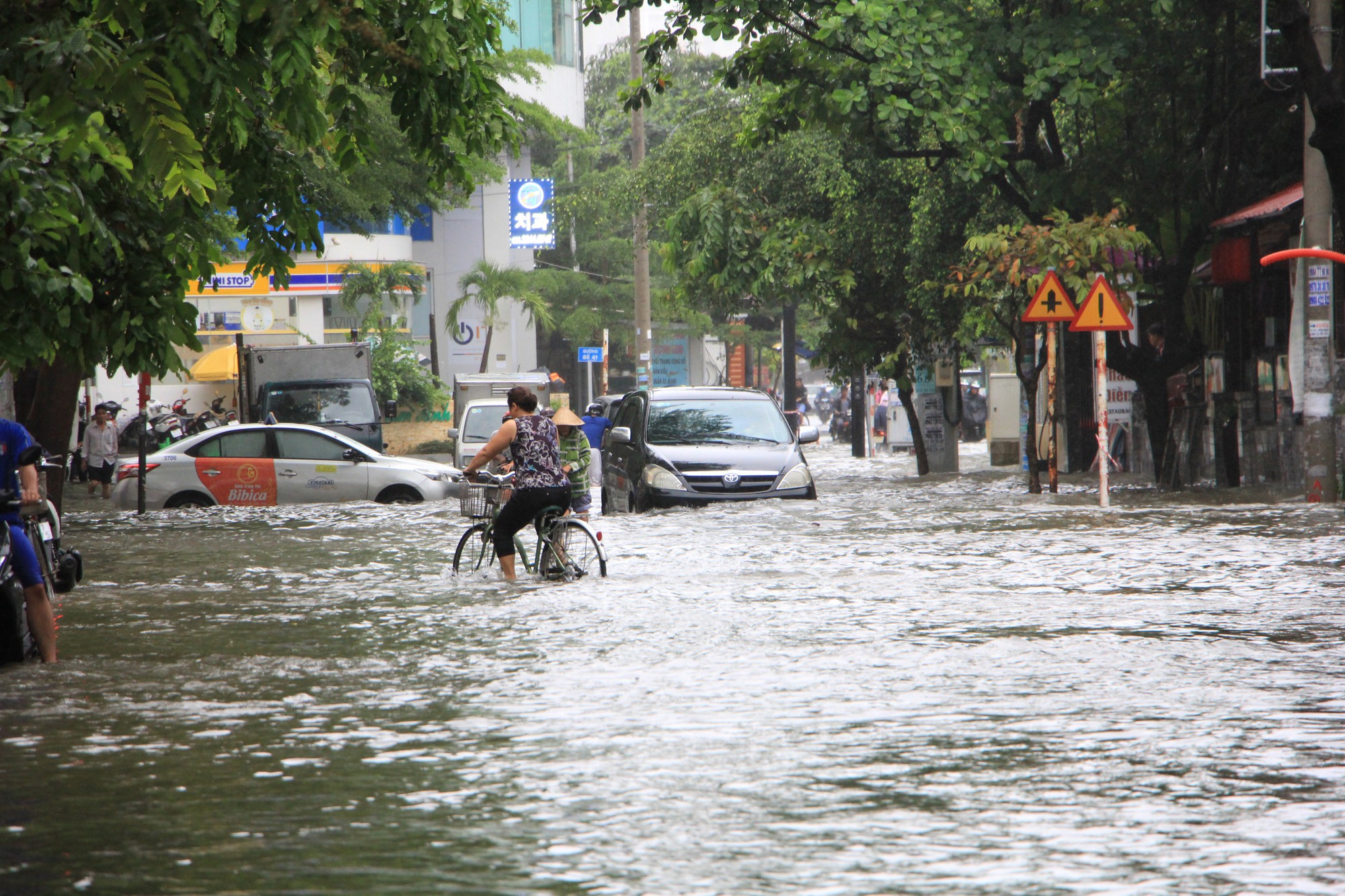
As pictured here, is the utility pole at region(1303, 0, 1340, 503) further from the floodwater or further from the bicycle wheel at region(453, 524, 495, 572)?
the bicycle wheel at region(453, 524, 495, 572)

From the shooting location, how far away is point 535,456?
1247 centimetres

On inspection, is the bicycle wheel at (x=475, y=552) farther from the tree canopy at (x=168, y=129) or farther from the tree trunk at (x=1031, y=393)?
the tree trunk at (x=1031, y=393)

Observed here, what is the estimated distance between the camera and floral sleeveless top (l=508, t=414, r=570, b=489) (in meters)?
12.4

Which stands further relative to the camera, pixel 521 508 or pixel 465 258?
pixel 465 258

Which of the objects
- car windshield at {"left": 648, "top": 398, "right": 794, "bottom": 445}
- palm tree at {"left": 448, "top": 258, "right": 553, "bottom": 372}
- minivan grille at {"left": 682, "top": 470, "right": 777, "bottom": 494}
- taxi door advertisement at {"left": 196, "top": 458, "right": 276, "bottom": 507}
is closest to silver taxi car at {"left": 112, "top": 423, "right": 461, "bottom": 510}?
taxi door advertisement at {"left": 196, "top": 458, "right": 276, "bottom": 507}

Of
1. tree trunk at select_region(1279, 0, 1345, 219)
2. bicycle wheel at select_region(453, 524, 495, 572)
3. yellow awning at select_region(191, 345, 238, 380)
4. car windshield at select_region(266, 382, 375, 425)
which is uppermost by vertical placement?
tree trunk at select_region(1279, 0, 1345, 219)

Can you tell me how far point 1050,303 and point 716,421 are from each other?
399cm

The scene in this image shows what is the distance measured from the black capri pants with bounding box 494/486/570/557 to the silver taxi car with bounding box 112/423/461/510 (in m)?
9.95

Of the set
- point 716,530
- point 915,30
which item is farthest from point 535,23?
point 716,530

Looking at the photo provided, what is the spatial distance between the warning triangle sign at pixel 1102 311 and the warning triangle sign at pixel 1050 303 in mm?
510

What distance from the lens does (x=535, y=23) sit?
58000 millimetres

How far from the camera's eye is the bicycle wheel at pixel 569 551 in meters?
12.7

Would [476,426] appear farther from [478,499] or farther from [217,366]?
[217,366]

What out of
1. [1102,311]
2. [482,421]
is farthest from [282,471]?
[1102,311]
